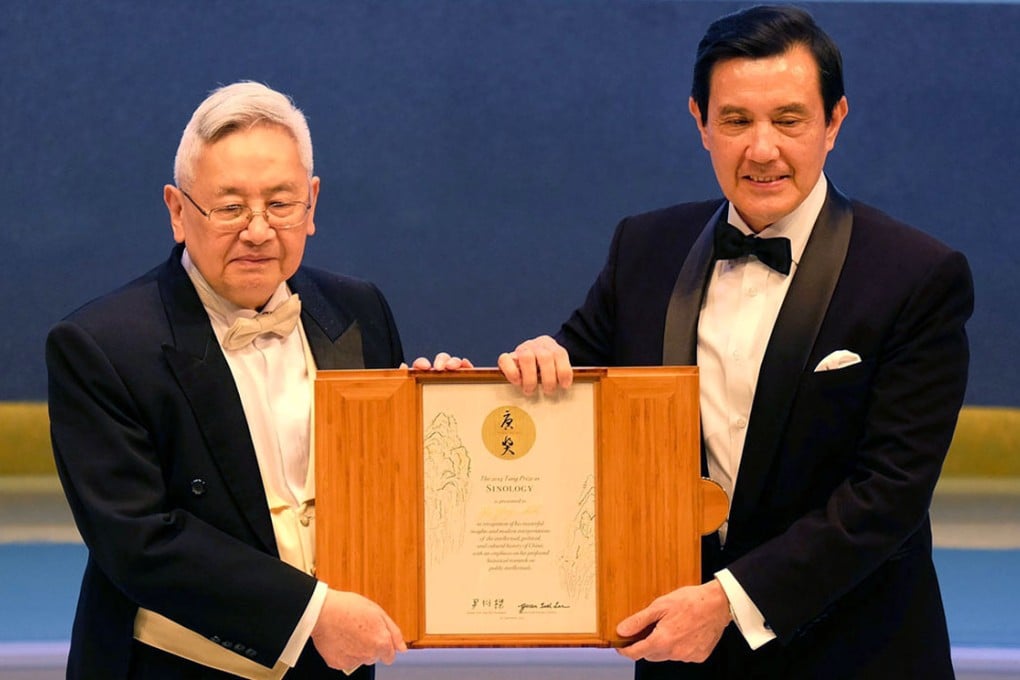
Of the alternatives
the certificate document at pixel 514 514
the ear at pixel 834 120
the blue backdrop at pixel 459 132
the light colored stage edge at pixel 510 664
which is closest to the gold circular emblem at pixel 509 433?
the certificate document at pixel 514 514

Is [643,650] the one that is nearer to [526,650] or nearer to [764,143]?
[764,143]

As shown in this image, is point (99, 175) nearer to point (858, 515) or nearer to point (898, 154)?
point (898, 154)

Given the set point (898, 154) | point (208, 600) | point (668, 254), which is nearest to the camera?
point (208, 600)

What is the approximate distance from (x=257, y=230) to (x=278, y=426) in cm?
31

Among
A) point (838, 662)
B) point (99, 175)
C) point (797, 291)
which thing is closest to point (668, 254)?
point (797, 291)

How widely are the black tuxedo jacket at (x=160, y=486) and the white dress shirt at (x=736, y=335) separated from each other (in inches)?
27.3

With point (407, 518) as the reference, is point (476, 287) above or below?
above

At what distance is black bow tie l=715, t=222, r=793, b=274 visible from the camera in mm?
2148

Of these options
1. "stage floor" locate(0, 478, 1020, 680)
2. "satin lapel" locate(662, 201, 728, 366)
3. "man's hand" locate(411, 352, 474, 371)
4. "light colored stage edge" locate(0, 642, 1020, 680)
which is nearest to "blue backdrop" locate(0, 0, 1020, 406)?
"stage floor" locate(0, 478, 1020, 680)

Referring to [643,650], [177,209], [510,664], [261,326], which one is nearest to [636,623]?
[643,650]

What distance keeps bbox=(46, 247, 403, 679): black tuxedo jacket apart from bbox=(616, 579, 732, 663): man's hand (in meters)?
0.50

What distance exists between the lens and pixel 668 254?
2.35 m

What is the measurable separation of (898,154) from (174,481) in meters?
3.70

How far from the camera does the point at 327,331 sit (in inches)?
86.9
